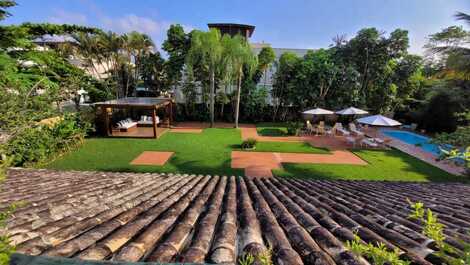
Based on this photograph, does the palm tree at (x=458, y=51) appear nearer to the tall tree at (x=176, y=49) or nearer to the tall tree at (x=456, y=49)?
the tall tree at (x=456, y=49)

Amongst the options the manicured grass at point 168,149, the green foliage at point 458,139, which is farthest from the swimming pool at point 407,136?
the manicured grass at point 168,149

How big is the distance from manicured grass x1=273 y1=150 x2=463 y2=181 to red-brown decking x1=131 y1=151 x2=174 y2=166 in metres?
5.74

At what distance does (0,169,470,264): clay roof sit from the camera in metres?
1.91

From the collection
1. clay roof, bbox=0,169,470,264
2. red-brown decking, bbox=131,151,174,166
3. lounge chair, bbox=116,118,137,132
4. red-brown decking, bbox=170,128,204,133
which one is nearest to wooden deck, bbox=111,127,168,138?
lounge chair, bbox=116,118,137,132

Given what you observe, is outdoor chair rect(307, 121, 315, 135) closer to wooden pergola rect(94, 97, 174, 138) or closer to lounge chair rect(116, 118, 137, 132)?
wooden pergola rect(94, 97, 174, 138)

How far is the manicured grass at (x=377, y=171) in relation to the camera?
34.7 ft

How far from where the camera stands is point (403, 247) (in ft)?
7.10

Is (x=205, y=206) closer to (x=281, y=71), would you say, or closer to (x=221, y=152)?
(x=221, y=152)

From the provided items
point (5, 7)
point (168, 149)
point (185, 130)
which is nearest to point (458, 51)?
point (168, 149)

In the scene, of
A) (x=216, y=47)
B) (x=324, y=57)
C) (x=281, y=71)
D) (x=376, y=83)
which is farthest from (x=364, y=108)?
(x=216, y=47)

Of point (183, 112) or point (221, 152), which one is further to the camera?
point (183, 112)

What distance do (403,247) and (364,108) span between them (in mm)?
23860

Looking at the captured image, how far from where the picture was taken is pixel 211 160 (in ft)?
39.7

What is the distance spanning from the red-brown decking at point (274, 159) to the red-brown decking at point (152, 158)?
11.9 feet
